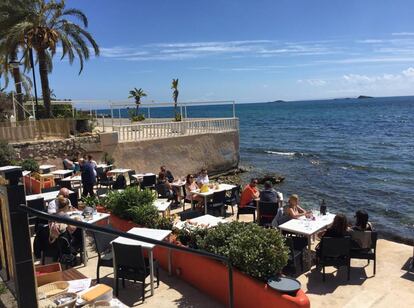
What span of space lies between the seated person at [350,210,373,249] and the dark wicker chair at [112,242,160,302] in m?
3.83

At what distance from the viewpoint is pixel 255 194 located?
10477 mm

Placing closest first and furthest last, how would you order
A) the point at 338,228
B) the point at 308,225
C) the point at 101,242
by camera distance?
1. the point at 101,242
2. the point at 338,228
3. the point at 308,225

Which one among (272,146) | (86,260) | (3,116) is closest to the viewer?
(86,260)

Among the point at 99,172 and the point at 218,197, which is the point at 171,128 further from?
the point at 218,197

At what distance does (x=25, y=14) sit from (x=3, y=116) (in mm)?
12444

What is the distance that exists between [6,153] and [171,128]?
809 centimetres

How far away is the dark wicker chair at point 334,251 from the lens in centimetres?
695

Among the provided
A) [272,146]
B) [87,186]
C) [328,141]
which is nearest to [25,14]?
[87,186]

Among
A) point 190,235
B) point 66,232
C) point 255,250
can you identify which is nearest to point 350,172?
point 190,235

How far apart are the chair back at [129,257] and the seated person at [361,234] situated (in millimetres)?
3929

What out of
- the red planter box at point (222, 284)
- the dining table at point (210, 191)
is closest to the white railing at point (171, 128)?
the dining table at point (210, 191)

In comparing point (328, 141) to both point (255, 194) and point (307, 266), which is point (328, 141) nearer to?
point (255, 194)

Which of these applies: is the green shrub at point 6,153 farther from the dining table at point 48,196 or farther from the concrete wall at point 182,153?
the dining table at point 48,196

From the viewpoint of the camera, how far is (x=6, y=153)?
569 inches
